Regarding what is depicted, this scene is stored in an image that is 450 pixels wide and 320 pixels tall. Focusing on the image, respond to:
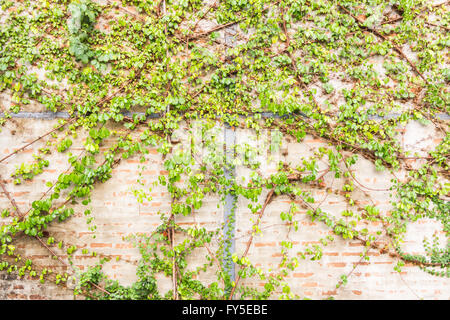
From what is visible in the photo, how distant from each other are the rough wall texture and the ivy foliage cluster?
3.2 inches

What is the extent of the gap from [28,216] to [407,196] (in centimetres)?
471

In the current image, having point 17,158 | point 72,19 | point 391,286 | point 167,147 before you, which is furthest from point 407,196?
point 17,158

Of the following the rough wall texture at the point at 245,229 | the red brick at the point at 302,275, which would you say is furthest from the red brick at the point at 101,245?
the red brick at the point at 302,275

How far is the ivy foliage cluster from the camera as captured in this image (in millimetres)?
3471

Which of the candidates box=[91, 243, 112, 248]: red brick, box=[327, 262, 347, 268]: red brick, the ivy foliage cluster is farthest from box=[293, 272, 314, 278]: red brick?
box=[91, 243, 112, 248]: red brick

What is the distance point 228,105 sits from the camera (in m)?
3.54

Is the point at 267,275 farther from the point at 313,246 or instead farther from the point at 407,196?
the point at 407,196

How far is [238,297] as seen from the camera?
3.50 meters

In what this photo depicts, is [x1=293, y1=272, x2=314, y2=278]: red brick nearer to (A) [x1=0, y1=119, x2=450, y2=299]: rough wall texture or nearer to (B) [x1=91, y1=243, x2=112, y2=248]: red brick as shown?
(A) [x1=0, y1=119, x2=450, y2=299]: rough wall texture

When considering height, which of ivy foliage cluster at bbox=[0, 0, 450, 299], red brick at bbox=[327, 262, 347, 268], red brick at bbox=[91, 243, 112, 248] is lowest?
red brick at bbox=[327, 262, 347, 268]

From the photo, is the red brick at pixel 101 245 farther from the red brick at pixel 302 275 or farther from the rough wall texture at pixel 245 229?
the red brick at pixel 302 275

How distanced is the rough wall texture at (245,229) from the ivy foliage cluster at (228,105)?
82mm

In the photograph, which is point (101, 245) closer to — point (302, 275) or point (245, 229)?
point (245, 229)

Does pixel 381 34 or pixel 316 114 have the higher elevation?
pixel 381 34
